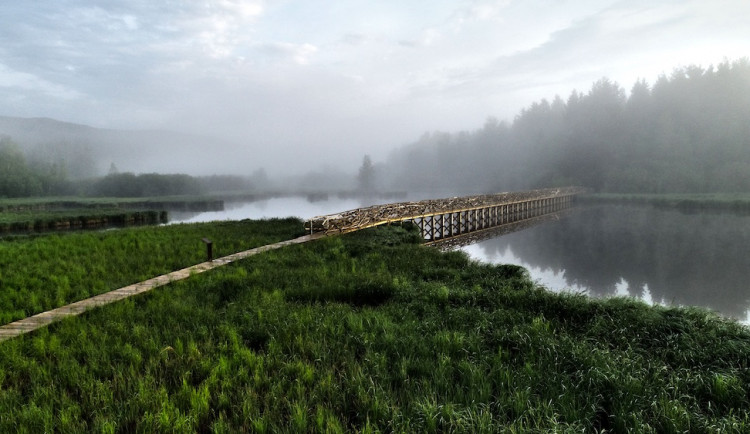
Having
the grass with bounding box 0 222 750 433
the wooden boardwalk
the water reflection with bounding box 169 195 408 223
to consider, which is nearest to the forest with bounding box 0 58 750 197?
the wooden boardwalk

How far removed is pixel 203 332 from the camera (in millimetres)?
6730

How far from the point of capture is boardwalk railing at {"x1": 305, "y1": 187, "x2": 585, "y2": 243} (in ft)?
73.4

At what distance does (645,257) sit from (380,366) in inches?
982

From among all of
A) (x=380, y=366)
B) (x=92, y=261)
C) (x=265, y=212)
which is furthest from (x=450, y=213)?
(x=265, y=212)

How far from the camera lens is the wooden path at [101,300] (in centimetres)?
723

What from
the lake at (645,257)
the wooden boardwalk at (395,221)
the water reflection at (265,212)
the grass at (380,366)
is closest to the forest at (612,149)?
the wooden boardwalk at (395,221)

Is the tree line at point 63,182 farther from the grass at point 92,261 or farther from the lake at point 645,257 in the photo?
the lake at point 645,257

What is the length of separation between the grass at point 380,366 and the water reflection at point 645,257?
116 inches

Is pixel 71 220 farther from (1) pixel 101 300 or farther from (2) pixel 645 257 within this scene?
(2) pixel 645 257

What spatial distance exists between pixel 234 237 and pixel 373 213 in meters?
9.40

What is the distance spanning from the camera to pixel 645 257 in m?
23.2

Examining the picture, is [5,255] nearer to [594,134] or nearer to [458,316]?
[458,316]

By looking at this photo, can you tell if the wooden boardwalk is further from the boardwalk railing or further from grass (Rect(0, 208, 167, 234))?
grass (Rect(0, 208, 167, 234))

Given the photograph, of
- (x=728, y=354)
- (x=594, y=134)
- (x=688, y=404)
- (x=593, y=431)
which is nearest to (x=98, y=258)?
(x=593, y=431)
